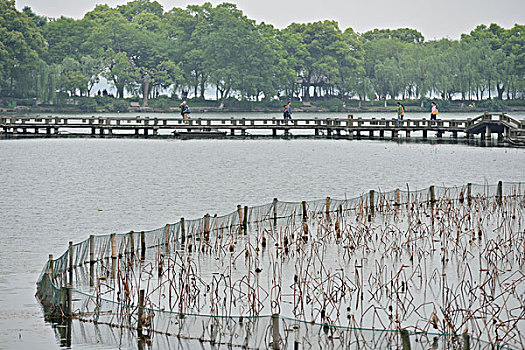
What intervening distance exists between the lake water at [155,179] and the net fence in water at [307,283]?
3.91 ft

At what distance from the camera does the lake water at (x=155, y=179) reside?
1788 cm

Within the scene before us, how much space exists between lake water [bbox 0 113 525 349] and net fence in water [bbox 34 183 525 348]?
1191 millimetres

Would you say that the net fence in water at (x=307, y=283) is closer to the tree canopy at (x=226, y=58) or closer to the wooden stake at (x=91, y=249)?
the wooden stake at (x=91, y=249)

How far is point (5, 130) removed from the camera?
63531 millimetres

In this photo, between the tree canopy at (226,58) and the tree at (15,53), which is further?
the tree canopy at (226,58)

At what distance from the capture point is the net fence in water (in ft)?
38.0

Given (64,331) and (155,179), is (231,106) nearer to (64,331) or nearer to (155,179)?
(155,179)

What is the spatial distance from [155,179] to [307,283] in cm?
2276

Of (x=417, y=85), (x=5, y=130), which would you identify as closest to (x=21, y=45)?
(x=5, y=130)

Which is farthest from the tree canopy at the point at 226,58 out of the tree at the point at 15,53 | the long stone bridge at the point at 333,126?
the long stone bridge at the point at 333,126

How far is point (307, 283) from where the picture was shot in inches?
551

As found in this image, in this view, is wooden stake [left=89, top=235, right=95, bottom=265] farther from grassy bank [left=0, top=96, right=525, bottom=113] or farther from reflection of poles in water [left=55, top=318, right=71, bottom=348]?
grassy bank [left=0, top=96, right=525, bottom=113]

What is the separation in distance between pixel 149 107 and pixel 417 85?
41079 millimetres

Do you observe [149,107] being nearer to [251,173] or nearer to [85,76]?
[85,76]
